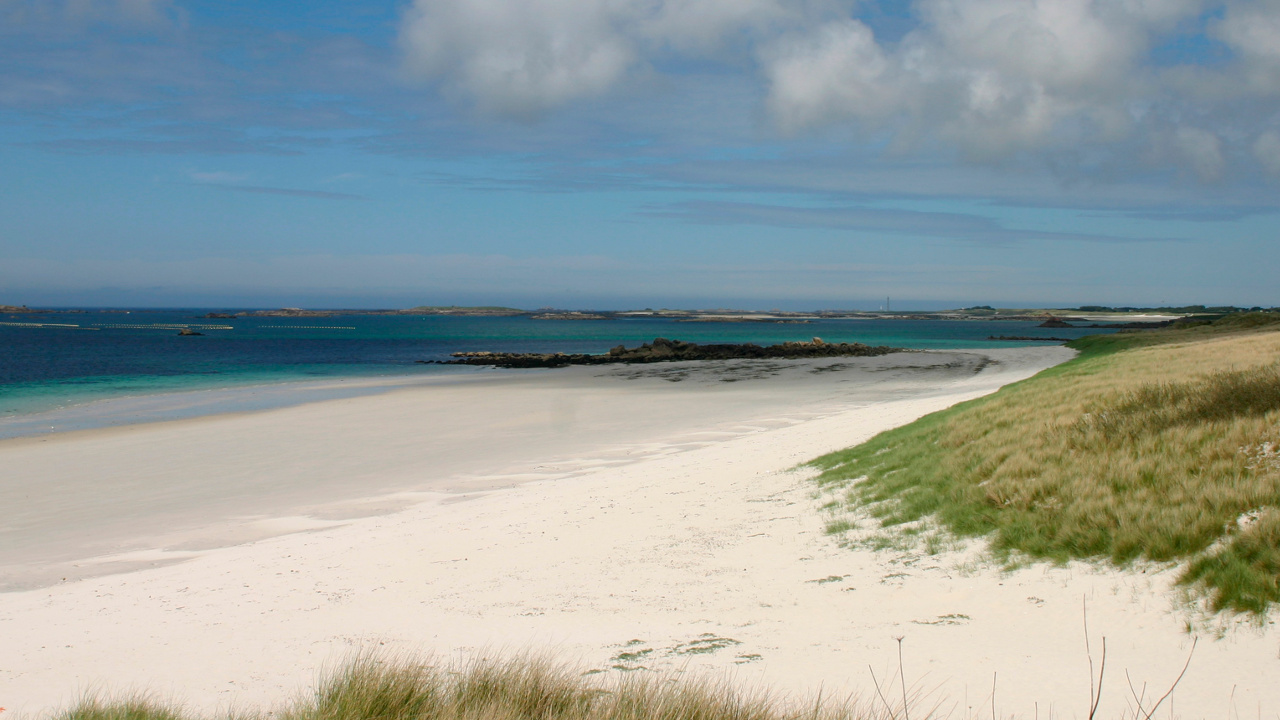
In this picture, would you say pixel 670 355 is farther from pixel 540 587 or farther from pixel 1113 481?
pixel 1113 481

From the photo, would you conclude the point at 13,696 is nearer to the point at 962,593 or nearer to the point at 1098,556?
the point at 962,593

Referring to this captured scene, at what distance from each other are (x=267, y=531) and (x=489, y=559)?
4389 millimetres

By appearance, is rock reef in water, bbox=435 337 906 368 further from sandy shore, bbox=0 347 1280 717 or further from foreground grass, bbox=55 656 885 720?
foreground grass, bbox=55 656 885 720

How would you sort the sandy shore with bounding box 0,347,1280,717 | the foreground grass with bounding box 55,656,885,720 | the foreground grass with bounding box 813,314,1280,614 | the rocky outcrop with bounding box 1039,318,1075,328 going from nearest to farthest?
1. the foreground grass with bounding box 55,656,885,720
2. the sandy shore with bounding box 0,347,1280,717
3. the foreground grass with bounding box 813,314,1280,614
4. the rocky outcrop with bounding box 1039,318,1075,328

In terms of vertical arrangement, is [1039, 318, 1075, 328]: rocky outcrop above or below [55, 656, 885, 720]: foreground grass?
above

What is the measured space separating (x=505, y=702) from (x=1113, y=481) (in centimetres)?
564

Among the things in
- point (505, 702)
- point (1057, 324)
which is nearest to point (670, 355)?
point (505, 702)

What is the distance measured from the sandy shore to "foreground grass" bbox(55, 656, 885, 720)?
0.64m

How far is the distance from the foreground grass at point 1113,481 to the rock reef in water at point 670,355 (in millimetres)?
41276

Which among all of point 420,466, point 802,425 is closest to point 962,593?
point 420,466

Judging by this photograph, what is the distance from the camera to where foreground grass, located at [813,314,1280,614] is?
528 centimetres

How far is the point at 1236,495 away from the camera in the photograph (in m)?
5.64

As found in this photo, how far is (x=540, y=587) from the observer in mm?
7297

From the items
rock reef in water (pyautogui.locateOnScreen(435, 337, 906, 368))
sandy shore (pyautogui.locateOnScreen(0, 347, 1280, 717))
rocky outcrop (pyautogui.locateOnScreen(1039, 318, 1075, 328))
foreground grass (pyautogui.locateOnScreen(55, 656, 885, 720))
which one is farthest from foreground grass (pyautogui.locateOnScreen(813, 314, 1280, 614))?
rocky outcrop (pyautogui.locateOnScreen(1039, 318, 1075, 328))
